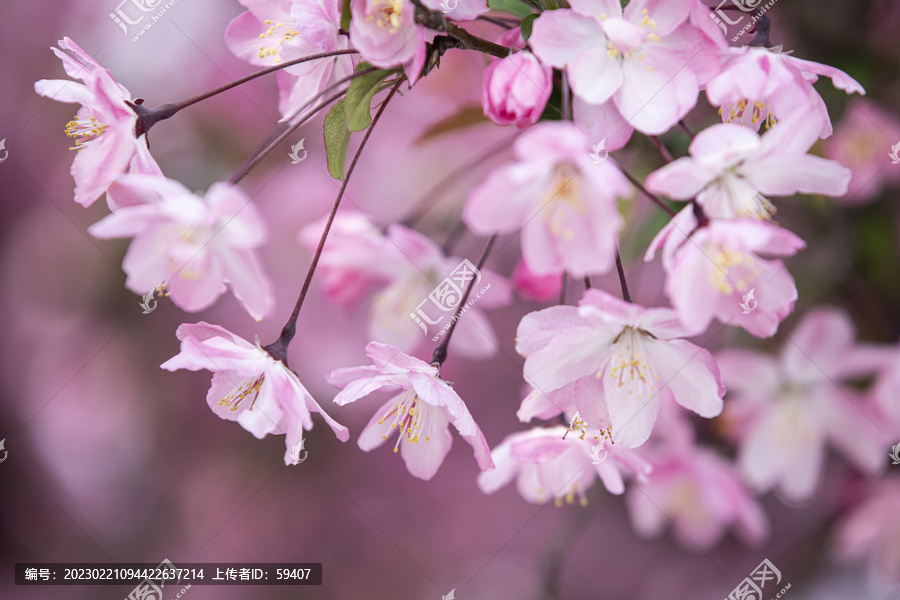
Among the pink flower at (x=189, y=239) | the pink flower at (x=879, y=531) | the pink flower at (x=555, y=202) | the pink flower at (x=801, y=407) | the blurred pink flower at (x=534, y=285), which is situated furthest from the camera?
the pink flower at (x=879, y=531)

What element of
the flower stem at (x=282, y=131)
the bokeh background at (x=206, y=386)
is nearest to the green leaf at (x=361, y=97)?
the flower stem at (x=282, y=131)

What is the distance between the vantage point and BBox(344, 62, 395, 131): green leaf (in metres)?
0.74

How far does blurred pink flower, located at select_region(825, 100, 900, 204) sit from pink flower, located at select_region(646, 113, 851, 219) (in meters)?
0.91

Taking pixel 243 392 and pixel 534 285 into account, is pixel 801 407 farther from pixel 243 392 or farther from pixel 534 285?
pixel 243 392

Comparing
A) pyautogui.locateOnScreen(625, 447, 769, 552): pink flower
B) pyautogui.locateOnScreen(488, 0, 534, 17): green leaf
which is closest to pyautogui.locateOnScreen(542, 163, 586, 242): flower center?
pyautogui.locateOnScreen(488, 0, 534, 17): green leaf

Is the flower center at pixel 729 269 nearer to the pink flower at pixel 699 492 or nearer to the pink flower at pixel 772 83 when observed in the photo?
the pink flower at pixel 772 83

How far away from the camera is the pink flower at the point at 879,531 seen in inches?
57.5

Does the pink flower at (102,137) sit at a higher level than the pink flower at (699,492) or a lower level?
higher

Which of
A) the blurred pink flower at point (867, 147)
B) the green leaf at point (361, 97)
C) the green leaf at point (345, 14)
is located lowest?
the blurred pink flower at point (867, 147)

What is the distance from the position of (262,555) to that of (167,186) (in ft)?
5.77

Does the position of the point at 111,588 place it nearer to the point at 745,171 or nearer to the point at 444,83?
the point at 444,83

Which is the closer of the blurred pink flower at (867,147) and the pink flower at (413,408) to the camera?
the pink flower at (413,408)

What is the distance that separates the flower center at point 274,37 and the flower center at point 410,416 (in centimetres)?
49

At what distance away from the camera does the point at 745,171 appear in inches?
26.1
